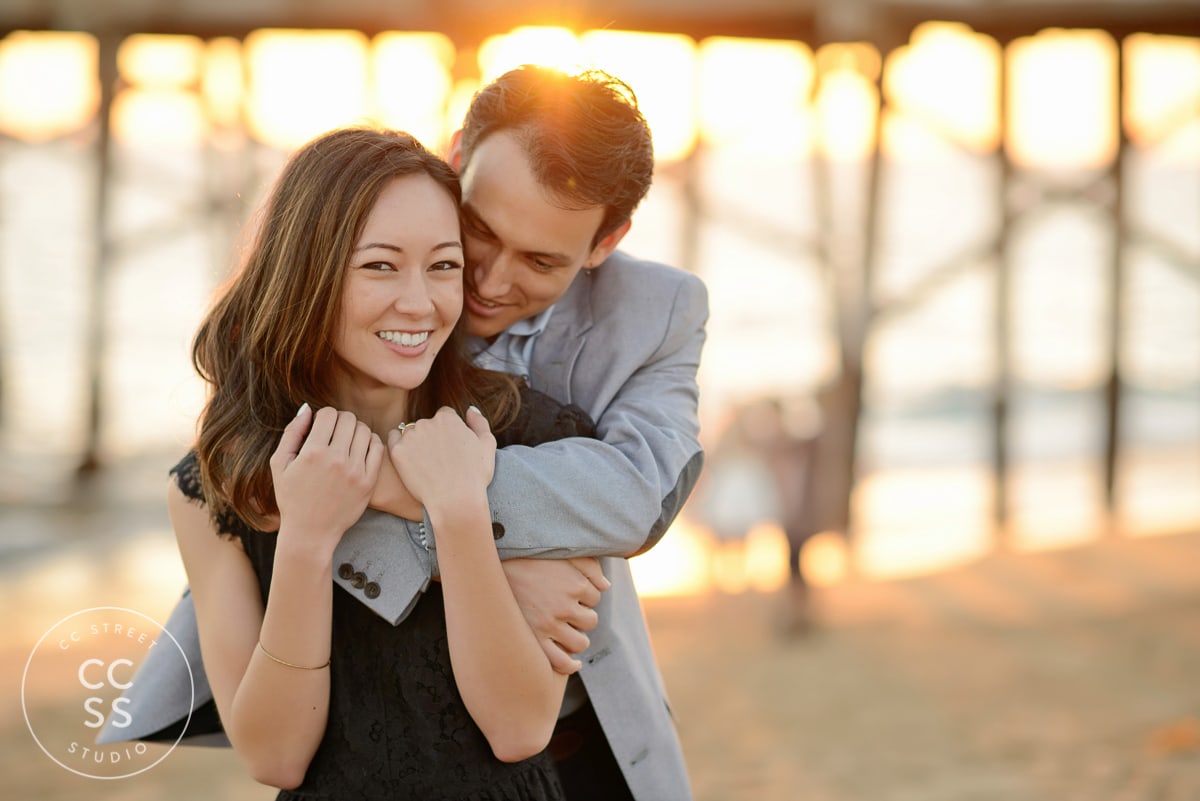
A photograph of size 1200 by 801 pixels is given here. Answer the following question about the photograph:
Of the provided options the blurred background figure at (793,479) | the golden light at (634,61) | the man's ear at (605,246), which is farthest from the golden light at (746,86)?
the man's ear at (605,246)

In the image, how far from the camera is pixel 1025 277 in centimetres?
2258

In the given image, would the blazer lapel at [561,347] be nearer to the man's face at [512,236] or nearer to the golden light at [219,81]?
the man's face at [512,236]

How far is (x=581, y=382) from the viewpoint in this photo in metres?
1.75

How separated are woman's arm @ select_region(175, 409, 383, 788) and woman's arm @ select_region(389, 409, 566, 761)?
76mm

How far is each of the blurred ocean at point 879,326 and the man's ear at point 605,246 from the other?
6.47m

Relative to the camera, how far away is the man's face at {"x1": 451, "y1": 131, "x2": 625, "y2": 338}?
165cm

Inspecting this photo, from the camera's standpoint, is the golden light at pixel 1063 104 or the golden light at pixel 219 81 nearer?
the golden light at pixel 219 81

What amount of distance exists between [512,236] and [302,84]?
57.1 feet

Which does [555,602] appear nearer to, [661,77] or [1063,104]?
[661,77]

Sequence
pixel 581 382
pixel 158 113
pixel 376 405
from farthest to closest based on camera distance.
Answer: pixel 158 113
pixel 581 382
pixel 376 405

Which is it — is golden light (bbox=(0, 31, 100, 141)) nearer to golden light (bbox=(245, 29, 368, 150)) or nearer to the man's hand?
golden light (bbox=(245, 29, 368, 150))

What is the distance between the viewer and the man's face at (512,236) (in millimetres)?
1650

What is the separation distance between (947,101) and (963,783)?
2109cm

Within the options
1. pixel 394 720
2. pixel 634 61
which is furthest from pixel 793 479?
pixel 634 61
